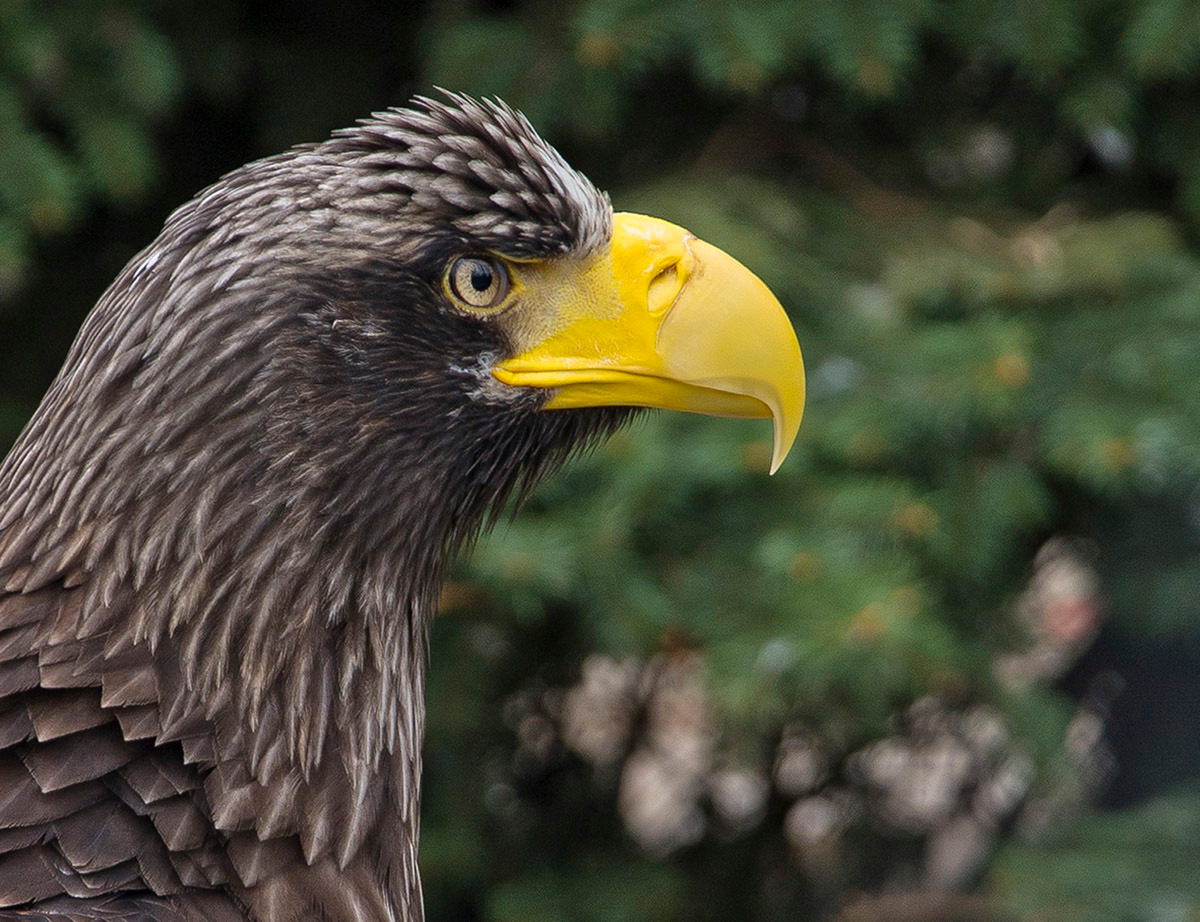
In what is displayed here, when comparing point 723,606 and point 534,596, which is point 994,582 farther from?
point 534,596

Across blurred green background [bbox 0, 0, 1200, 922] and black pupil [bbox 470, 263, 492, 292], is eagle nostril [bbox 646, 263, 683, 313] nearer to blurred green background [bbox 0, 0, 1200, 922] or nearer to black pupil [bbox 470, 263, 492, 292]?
black pupil [bbox 470, 263, 492, 292]

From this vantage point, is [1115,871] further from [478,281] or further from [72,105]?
[72,105]

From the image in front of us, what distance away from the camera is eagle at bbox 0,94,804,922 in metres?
1.54

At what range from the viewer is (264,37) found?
3523 millimetres

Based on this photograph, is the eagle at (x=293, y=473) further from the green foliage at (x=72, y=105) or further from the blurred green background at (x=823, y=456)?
the green foliage at (x=72, y=105)

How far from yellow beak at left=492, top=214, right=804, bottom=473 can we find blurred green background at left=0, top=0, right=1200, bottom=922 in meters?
0.89

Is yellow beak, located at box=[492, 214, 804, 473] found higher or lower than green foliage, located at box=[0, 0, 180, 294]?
higher

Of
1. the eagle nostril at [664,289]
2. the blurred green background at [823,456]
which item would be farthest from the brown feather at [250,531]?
the blurred green background at [823,456]

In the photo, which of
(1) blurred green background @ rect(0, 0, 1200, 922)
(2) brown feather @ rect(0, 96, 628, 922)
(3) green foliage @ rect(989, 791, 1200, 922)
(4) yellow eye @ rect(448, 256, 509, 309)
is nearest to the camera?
(2) brown feather @ rect(0, 96, 628, 922)

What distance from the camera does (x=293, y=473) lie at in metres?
1.62

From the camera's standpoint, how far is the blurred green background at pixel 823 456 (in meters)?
2.78

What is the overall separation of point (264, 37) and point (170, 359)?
217 cm

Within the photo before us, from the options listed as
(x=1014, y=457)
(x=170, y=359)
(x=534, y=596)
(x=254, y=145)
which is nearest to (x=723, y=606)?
(x=534, y=596)

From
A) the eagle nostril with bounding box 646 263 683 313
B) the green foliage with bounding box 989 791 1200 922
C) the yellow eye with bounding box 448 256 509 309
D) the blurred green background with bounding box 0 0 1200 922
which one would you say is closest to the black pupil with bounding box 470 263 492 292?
the yellow eye with bounding box 448 256 509 309
